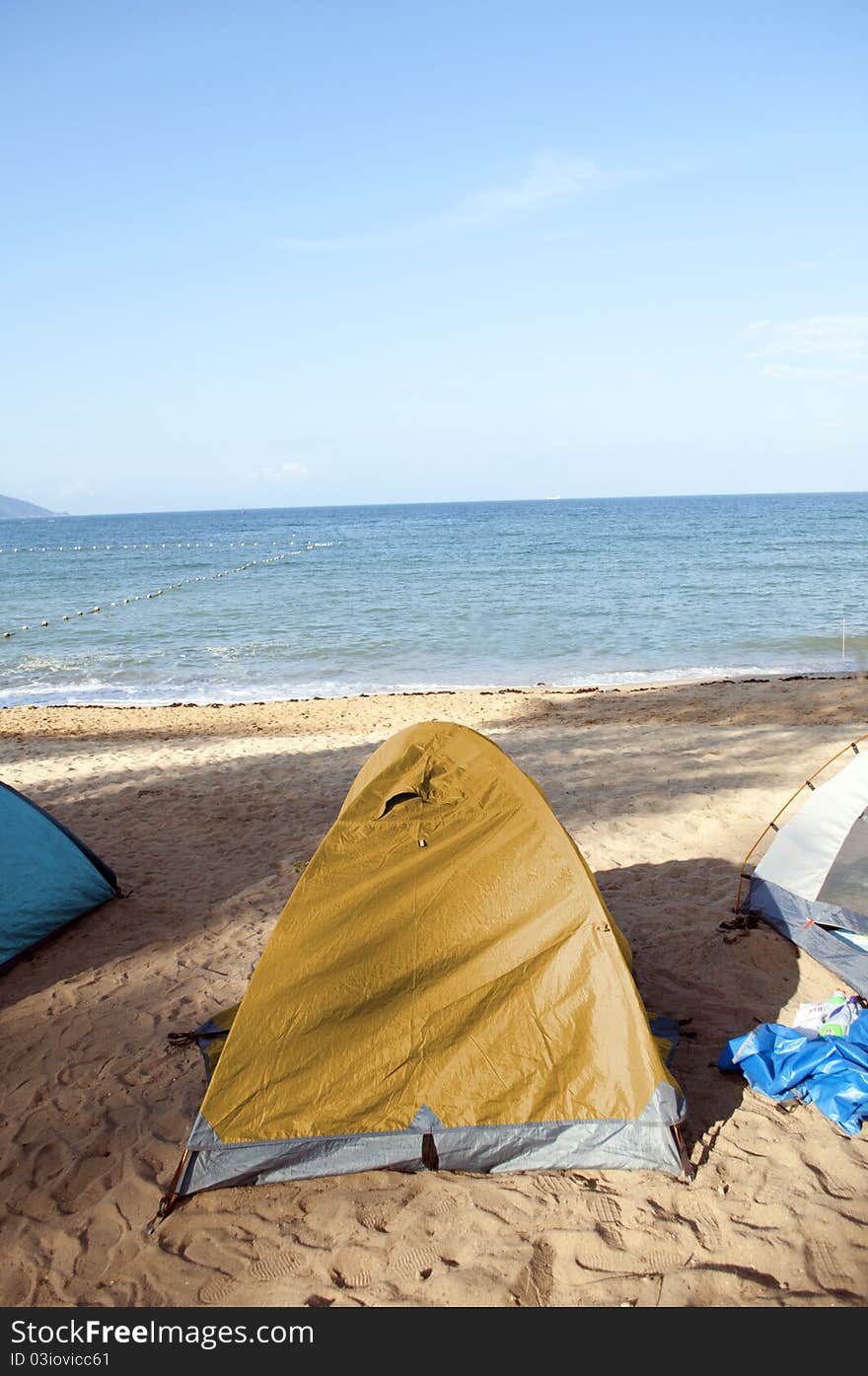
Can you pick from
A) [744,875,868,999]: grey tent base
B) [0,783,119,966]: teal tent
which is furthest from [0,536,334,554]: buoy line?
[744,875,868,999]: grey tent base

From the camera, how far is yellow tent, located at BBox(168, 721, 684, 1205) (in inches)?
165

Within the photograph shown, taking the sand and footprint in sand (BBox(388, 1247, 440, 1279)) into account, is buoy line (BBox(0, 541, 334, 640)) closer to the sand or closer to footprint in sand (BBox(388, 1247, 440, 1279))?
the sand

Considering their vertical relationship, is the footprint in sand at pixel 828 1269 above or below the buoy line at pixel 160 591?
below

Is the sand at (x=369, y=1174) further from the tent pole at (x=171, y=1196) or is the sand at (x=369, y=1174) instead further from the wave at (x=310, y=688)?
the wave at (x=310, y=688)

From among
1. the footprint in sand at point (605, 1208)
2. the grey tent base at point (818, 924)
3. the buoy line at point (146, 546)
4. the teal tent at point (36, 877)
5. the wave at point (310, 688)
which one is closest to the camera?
the footprint in sand at point (605, 1208)

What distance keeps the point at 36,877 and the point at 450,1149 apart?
417 cm

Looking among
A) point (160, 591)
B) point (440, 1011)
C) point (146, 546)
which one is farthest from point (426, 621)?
point (146, 546)

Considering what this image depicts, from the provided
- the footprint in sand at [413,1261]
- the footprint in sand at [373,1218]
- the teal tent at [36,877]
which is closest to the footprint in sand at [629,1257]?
the footprint in sand at [413,1261]

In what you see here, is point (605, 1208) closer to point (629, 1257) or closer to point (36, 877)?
point (629, 1257)

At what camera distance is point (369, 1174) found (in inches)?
166

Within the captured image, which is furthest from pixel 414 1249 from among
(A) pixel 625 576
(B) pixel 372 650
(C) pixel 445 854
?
(A) pixel 625 576

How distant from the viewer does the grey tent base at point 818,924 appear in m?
5.74

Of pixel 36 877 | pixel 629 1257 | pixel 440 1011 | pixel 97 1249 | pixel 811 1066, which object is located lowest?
pixel 97 1249

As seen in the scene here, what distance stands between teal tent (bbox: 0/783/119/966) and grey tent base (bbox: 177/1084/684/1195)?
3.11 metres
